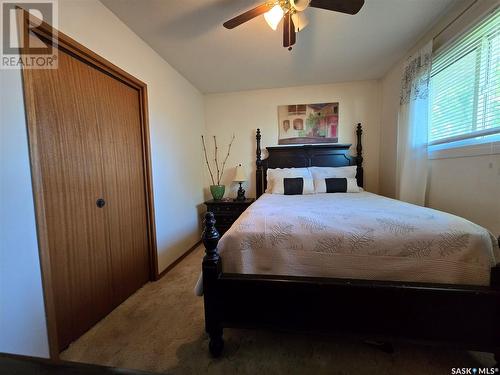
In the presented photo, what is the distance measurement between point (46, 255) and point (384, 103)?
3854mm

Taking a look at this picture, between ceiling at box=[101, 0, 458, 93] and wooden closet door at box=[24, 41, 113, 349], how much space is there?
2.49 ft

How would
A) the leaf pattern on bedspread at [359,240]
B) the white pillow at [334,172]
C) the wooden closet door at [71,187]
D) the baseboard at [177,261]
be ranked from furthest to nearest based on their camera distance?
the white pillow at [334,172] < the baseboard at [177,261] < the wooden closet door at [71,187] < the leaf pattern on bedspread at [359,240]

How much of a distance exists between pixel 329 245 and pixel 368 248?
0.19m

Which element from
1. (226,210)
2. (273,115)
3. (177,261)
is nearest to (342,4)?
(273,115)

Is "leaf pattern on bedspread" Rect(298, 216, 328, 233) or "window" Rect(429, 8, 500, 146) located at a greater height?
"window" Rect(429, 8, 500, 146)

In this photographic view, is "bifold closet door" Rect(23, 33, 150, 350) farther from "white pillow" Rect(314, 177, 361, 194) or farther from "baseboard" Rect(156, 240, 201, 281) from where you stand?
"white pillow" Rect(314, 177, 361, 194)

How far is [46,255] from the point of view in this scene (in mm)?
1197

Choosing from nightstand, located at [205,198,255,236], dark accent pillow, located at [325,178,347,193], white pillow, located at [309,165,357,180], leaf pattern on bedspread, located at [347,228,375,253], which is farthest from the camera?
nightstand, located at [205,198,255,236]

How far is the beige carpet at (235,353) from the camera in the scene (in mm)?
1170

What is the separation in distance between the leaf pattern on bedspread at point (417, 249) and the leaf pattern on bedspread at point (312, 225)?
0.39 metres

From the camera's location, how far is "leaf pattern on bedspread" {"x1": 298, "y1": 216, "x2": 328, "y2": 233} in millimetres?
1222

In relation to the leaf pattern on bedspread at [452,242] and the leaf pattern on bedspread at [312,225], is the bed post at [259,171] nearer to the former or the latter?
the leaf pattern on bedspread at [312,225]

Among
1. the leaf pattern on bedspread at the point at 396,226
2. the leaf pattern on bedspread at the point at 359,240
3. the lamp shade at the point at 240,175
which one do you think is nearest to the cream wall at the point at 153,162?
the lamp shade at the point at 240,175

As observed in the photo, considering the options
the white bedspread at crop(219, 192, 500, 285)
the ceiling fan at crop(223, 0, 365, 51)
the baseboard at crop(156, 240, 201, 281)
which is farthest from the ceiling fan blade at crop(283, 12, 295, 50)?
the baseboard at crop(156, 240, 201, 281)
